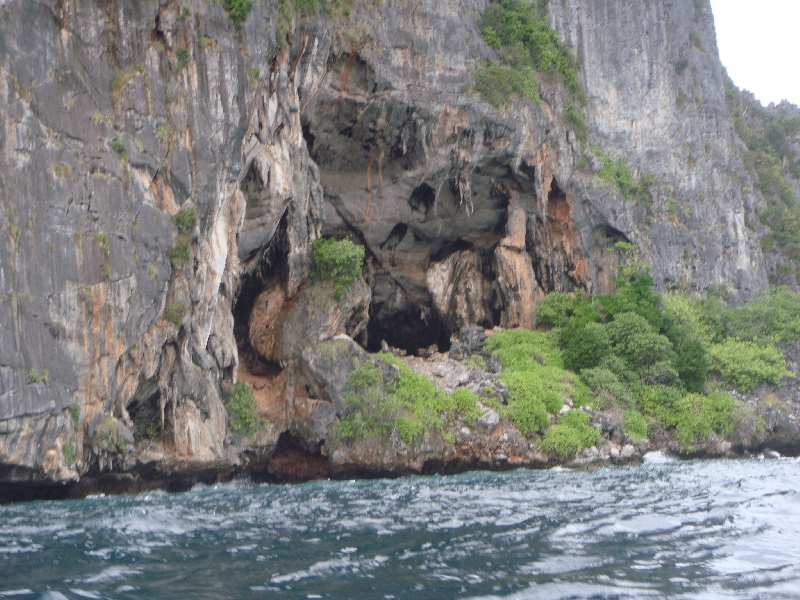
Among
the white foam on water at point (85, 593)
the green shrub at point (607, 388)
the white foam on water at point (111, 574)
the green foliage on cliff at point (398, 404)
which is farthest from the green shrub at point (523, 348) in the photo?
the white foam on water at point (85, 593)

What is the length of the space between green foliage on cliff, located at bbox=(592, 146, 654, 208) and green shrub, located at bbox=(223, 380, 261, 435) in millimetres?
20806

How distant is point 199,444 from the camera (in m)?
21.2

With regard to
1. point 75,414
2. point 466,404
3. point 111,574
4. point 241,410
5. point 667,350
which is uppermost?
point 667,350

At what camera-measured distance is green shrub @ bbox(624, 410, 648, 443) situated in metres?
26.9

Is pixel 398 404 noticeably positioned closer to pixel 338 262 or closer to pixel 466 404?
pixel 466 404

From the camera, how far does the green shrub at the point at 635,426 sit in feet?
88.1

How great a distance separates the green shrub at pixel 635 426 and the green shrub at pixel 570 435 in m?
1.73

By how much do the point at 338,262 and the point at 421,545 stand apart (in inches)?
699

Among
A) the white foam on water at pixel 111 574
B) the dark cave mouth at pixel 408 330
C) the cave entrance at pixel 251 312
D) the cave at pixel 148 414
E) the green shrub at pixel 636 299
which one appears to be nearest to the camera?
the white foam on water at pixel 111 574

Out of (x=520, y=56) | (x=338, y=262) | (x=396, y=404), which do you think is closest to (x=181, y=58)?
(x=338, y=262)

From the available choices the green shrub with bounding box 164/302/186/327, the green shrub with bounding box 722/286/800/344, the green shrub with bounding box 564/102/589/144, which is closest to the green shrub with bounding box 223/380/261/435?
the green shrub with bounding box 164/302/186/327

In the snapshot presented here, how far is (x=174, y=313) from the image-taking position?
19953 mm

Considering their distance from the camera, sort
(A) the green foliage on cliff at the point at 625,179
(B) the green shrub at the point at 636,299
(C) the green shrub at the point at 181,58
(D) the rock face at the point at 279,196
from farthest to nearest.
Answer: (A) the green foliage on cliff at the point at 625,179
(B) the green shrub at the point at 636,299
(C) the green shrub at the point at 181,58
(D) the rock face at the point at 279,196

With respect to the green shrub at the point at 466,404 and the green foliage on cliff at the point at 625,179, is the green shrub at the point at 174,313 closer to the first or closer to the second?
the green shrub at the point at 466,404
